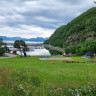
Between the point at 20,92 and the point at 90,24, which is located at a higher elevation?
the point at 90,24

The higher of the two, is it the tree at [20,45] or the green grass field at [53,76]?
the tree at [20,45]

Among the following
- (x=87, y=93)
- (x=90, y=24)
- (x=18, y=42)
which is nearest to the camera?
(x=87, y=93)

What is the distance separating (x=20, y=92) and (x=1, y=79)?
204 centimetres

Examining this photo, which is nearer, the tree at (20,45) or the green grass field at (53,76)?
the green grass field at (53,76)

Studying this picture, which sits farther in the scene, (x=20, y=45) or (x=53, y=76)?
(x=20, y=45)

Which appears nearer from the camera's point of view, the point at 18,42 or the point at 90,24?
the point at 90,24

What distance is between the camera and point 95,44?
238ft

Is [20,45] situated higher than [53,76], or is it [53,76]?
[20,45]

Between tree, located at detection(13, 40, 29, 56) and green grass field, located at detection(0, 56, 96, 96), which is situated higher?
tree, located at detection(13, 40, 29, 56)

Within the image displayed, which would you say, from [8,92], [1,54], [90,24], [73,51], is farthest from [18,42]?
[8,92]

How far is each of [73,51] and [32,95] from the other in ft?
266

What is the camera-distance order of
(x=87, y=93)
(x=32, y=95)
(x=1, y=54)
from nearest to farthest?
(x=32, y=95) → (x=87, y=93) → (x=1, y=54)

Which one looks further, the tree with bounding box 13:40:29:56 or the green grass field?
the tree with bounding box 13:40:29:56

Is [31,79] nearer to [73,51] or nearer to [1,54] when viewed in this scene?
[1,54]
